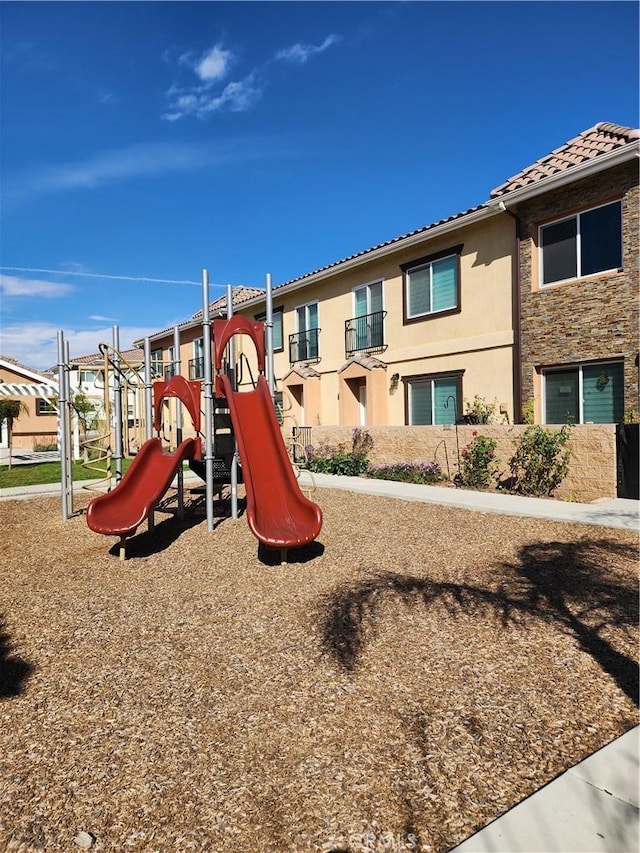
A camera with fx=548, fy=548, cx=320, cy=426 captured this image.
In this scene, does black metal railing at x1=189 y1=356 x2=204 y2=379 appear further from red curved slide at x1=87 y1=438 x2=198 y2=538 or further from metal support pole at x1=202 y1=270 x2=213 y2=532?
red curved slide at x1=87 y1=438 x2=198 y2=538

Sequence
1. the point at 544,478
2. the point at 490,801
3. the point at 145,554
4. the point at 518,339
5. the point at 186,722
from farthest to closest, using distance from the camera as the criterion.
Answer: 1. the point at 518,339
2. the point at 544,478
3. the point at 145,554
4. the point at 186,722
5. the point at 490,801

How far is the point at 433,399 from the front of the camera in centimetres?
1656

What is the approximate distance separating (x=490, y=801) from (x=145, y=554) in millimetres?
5834

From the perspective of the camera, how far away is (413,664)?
4008 mm

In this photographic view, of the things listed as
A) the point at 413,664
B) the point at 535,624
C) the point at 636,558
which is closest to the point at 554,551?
the point at 636,558

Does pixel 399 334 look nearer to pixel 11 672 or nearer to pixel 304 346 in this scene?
pixel 304 346

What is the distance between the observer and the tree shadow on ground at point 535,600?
4242 millimetres

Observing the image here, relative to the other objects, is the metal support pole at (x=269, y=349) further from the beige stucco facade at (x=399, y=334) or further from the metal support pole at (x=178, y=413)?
the beige stucco facade at (x=399, y=334)

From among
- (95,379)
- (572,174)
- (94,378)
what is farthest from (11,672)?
(94,378)

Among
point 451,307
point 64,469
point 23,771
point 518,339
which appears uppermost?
point 451,307

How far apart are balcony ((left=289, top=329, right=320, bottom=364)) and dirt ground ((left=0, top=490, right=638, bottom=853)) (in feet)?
49.1

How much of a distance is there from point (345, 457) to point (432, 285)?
5.82m

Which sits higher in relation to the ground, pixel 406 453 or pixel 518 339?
pixel 518 339

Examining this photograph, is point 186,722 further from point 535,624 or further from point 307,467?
point 307,467
